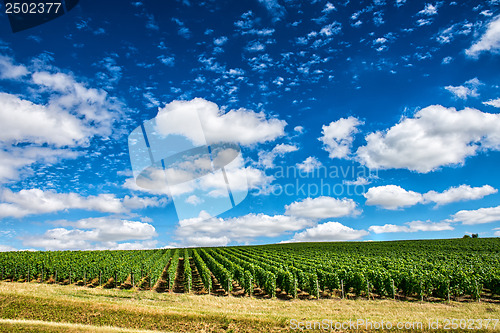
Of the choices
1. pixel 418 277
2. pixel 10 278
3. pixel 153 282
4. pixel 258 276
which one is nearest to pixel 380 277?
pixel 418 277

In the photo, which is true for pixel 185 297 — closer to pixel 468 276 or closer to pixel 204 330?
pixel 204 330

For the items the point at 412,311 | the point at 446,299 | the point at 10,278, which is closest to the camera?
the point at 412,311

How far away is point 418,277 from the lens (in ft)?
81.3

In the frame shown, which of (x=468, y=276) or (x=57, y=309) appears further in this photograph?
(x=468, y=276)

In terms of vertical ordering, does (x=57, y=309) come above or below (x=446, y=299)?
above

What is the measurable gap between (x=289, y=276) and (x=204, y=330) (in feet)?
41.6

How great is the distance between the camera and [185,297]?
2561 cm

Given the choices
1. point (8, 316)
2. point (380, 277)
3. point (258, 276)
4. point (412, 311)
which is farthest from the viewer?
point (258, 276)

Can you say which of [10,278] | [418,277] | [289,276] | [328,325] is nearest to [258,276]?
[289,276]

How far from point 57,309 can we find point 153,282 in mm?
15659

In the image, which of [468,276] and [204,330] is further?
[468,276]

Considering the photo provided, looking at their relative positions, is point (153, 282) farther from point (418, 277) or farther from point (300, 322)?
point (418, 277)

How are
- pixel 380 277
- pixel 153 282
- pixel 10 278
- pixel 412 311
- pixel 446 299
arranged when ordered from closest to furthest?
pixel 412 311 < pixel 446 299 < pixel 380 277 < pixel 153 282 < pixel 10 278

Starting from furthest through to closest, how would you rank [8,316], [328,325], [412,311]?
[412,311] < [8,316] < [328,325]
